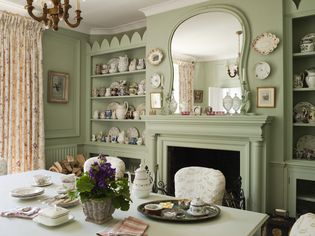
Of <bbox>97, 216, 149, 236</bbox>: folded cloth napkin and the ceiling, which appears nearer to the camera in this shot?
<bbox>97, 216, 149, 236</bbox>: folded cloth napkin

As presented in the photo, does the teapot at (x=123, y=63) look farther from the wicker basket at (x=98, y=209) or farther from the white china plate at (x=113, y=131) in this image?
the wicker basket at (x=98, y=209)

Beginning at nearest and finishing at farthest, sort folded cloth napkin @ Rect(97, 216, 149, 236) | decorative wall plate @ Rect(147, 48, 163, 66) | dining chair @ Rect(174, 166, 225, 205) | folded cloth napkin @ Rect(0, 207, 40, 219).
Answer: folded cloth napkin @ Rect(97, 216, 149, 236)
folded cloth napkin @ Rect(0, 207, 40, 219)
dining chair @ Rect(174, 166, 225, 205)
decorative wall plate @ Rect(147, 48, 163, 66)

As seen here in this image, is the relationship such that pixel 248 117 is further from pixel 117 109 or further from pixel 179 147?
pixel 117 109

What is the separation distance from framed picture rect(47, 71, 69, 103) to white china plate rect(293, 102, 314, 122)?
3.28 m

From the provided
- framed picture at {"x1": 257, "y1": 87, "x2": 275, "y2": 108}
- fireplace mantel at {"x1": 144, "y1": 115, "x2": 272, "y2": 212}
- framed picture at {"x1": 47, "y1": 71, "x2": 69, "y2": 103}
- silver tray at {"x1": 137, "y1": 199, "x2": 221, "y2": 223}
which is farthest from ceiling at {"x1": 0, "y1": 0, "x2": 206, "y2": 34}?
silver tray at {"x1": 137, "y1": 199, "x2": 221, "y2": 223}

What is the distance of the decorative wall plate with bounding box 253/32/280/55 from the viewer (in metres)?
2.87

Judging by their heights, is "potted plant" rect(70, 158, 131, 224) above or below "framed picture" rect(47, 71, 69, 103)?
below

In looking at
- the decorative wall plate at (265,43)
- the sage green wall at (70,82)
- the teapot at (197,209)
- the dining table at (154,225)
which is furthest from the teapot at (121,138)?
the teapot at (197,209)

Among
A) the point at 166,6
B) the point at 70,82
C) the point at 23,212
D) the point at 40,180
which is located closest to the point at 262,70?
the point at 166,6

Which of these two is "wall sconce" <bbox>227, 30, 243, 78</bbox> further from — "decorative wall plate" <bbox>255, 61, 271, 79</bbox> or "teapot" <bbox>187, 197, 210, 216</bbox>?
"teapot" <bbox>187, 197, 210, 216</bbox>

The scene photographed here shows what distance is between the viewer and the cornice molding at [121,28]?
4.34 m

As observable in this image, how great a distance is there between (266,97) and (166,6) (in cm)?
175

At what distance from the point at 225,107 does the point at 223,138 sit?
1.16 ft

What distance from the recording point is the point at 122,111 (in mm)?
4328
